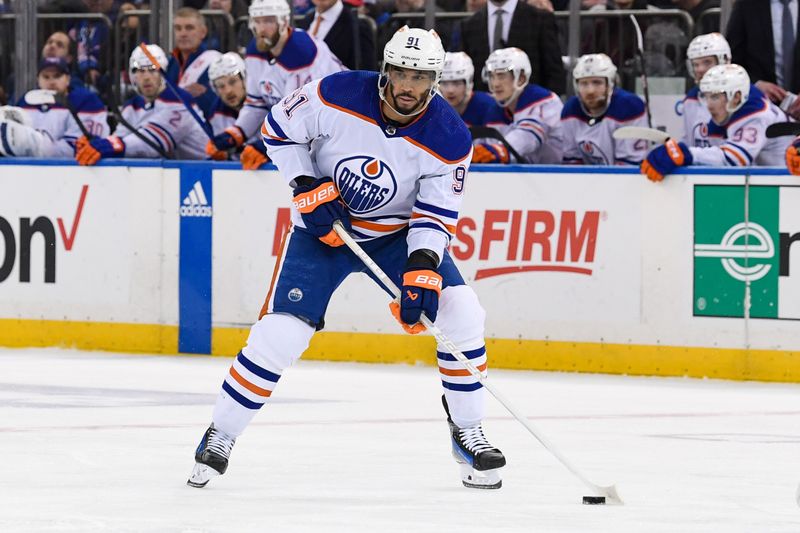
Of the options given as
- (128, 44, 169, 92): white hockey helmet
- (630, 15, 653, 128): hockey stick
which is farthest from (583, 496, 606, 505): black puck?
(128, 44, 169, 92): white hockey helmet

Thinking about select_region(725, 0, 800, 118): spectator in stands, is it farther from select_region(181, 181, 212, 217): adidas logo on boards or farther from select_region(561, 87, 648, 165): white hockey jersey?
select_region(181, 181, 212, 217): adidas logo on boards

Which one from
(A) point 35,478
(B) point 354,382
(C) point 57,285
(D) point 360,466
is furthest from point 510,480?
(C) point 57,285

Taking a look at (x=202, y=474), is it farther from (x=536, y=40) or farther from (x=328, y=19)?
(x=328, y=19)

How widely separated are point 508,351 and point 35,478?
4.23 m

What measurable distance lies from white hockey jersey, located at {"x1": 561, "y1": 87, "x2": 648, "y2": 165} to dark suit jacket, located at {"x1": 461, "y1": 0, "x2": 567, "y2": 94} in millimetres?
436

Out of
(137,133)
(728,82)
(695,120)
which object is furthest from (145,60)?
(728,82)

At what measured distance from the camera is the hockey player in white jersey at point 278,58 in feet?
32.4

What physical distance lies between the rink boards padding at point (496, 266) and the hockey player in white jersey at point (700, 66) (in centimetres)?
56

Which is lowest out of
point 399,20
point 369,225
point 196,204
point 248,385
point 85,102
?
point 248,385

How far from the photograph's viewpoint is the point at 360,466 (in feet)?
19.8

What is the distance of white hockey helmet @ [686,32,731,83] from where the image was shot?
9375 millimetres

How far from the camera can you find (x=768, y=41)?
9.67 m

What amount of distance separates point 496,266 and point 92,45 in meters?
3.80

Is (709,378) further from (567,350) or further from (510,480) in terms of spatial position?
(510,480)
